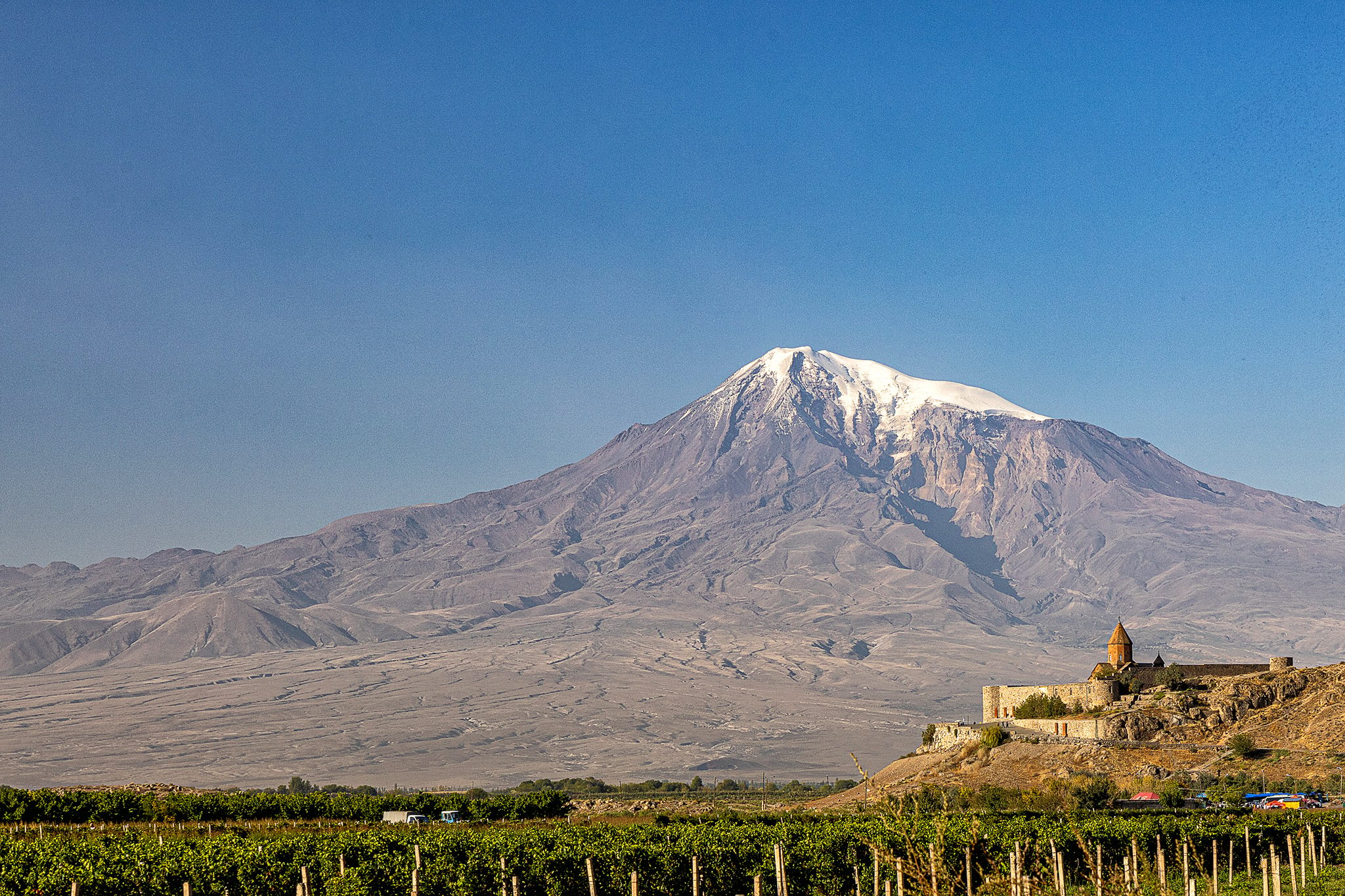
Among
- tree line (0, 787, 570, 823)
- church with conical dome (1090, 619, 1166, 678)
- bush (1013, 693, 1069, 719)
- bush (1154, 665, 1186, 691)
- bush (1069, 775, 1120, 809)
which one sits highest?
church with conical dome (1090, 619, 1166, 678)

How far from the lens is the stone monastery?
64625mm

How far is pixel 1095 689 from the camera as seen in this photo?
67.6 meters

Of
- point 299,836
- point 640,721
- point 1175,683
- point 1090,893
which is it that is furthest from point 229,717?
point 1090,893

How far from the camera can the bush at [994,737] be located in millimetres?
63750

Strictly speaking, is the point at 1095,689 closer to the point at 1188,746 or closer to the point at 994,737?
the point at 994,737

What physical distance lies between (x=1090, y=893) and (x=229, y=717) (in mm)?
181221

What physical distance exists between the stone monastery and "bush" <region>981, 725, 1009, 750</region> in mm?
1503

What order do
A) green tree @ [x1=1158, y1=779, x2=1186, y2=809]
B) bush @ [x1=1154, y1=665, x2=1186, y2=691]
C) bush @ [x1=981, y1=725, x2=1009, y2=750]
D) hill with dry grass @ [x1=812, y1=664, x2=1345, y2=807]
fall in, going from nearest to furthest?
green tree @ [x1=1158, y1=779, x2=1186, y2=809] → hill with dry grass @ [x1=812, y1=664, x2=1345, y2=807] → bush @ [x1=981, y1=725, x2=1009, y2=750] → bush @ [x1=1154, y1=665, x2=1186, y2=691]

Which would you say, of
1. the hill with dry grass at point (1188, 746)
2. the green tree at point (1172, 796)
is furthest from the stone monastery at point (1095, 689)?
the green tree at point (1172, 796)

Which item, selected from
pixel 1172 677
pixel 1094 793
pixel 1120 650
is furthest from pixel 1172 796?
pixel 1120 650

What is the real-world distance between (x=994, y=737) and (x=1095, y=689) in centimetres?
704

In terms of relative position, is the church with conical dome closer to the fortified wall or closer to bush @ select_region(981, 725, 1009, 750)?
the fortified wall

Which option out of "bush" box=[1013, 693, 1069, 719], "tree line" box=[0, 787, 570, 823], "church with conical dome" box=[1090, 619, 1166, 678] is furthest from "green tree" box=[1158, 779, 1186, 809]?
"tree line" box=[0, 787, 570, 823]

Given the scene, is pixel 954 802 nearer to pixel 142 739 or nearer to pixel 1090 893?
pixel 1090 893
